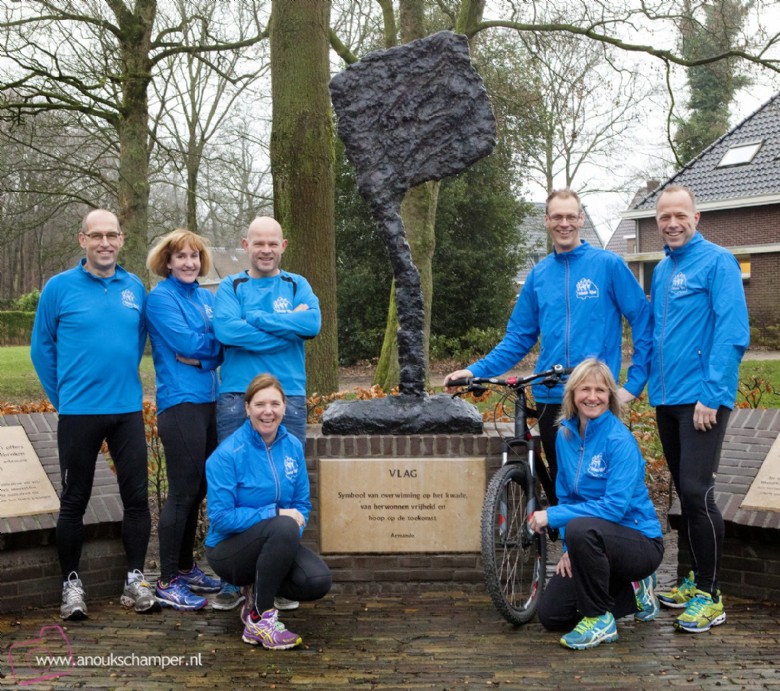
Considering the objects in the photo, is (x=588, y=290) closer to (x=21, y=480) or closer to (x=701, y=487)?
(x=701, y=487)

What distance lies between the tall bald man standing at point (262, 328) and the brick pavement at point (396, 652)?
104 cm

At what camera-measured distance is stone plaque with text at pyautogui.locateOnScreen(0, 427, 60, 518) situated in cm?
457

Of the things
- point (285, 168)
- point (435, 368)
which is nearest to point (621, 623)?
point (285, 168)

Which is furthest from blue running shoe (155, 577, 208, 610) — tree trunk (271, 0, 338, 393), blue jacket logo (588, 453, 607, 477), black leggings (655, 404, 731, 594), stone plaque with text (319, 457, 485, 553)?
tree trunk (271, 0, 338, 393)

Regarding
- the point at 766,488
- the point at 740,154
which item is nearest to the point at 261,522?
the point at 766,488

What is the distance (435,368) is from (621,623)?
1485cm

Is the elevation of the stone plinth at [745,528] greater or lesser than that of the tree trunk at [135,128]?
lesser

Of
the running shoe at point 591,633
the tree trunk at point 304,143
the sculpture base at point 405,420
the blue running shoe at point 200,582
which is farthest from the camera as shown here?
the tree trunk at point 304,143

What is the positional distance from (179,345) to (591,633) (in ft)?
8.14

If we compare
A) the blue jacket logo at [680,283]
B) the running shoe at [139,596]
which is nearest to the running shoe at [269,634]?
the running shoe at [139,596]

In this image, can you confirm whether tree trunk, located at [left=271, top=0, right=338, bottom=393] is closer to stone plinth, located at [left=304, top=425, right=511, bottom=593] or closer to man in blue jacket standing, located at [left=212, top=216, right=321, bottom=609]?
stone plinth, located at [left=304, top=425, right=511, bottom=593]

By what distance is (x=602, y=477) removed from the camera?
4.01 m

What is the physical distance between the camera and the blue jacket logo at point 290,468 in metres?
4.12

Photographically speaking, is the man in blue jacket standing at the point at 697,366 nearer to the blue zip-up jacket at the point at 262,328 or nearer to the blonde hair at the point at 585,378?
the blonde hair at the point at 585,378
